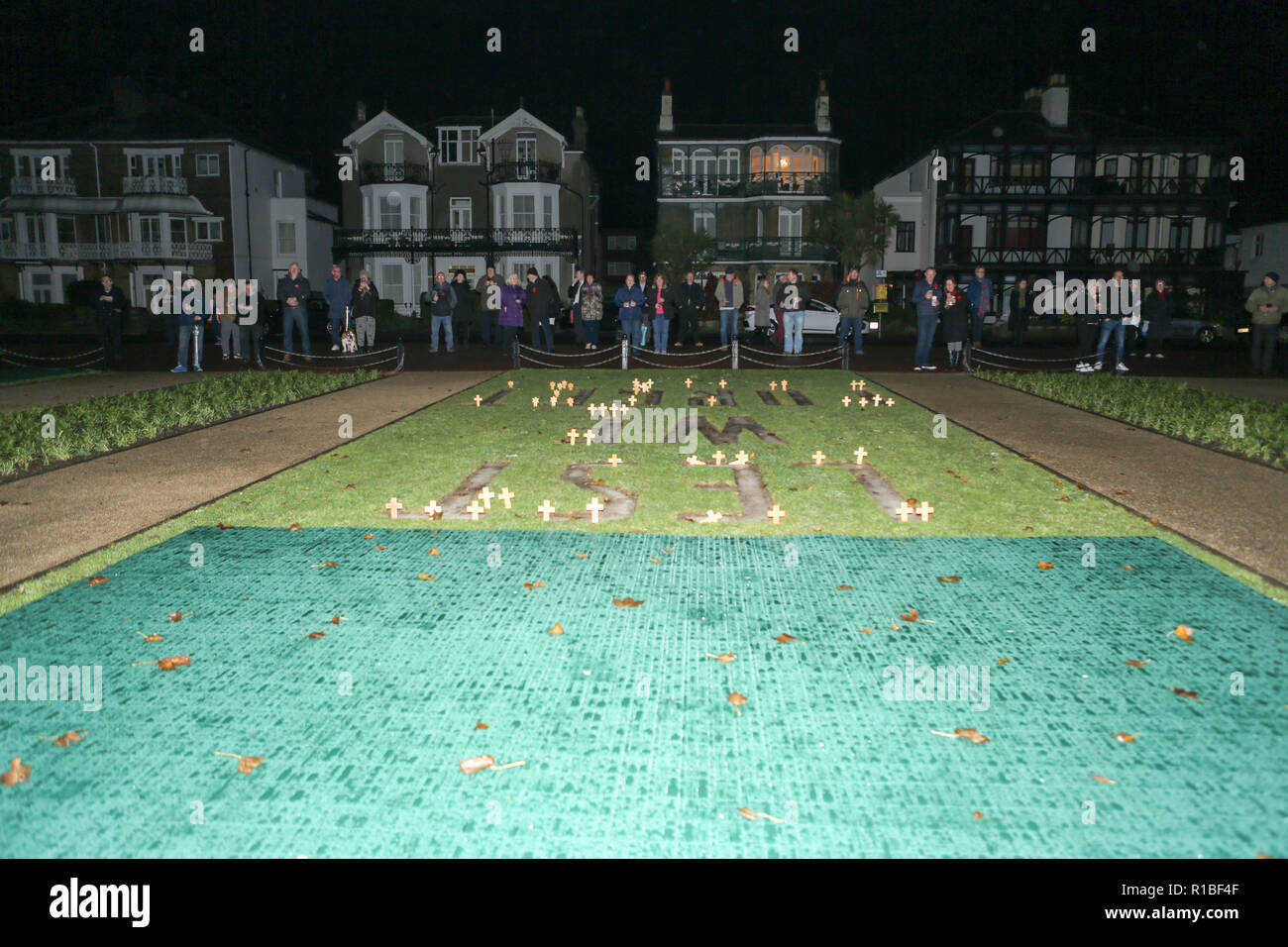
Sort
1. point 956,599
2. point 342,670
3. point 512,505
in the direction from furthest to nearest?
point 512,505
point 956,599
point 342,670

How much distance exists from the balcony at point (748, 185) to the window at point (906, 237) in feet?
14.6

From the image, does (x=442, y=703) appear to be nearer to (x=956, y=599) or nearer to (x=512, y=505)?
(x=956, y=599)

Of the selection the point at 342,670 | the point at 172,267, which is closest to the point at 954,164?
the point at 172,267

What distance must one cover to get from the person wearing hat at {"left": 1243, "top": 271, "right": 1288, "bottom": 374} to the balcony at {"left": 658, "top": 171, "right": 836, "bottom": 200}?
125 ft

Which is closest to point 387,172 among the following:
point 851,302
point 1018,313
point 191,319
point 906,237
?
point 906,237

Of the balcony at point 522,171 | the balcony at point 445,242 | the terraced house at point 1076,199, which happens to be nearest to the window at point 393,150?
the balcony at point 445,242

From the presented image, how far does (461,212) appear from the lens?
53688mm

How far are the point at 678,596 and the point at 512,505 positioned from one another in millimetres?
2616

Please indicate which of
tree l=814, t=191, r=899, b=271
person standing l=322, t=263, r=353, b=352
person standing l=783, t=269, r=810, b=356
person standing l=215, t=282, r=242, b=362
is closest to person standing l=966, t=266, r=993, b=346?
person standing l=783, t=269, r=810, b=356

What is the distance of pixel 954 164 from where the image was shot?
5097 centimetres

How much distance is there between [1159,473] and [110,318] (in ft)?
63.5

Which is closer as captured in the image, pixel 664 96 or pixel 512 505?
pixel 512 505

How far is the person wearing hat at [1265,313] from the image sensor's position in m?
18.4

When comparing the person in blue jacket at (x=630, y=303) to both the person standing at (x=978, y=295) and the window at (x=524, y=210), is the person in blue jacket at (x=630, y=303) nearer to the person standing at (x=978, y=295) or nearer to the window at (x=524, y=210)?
the person standing at (x=978, y=295)
